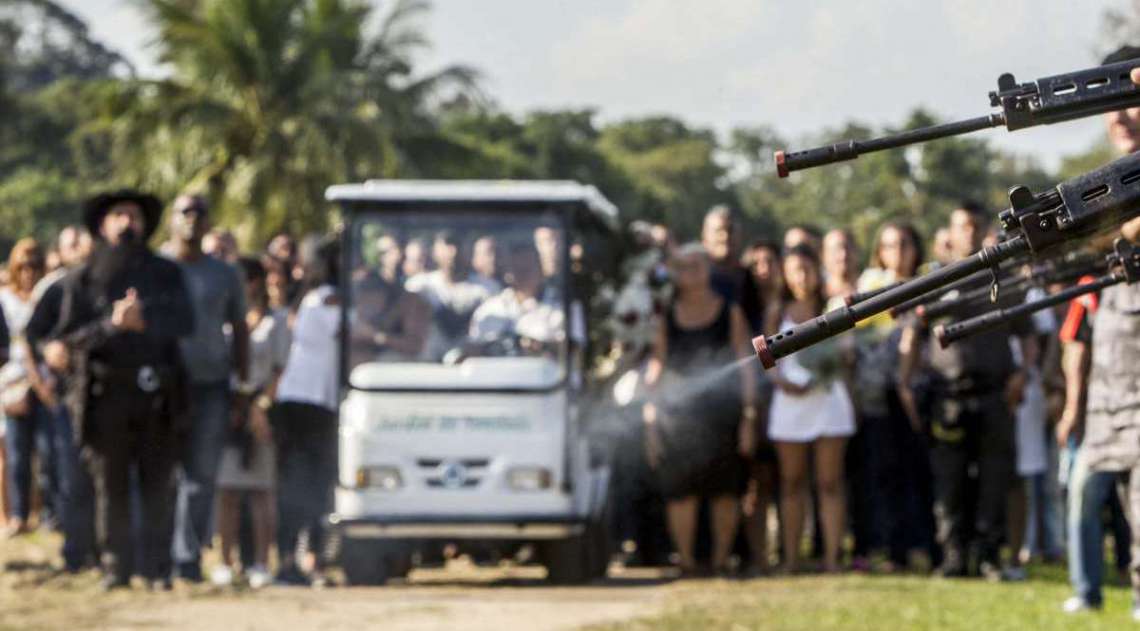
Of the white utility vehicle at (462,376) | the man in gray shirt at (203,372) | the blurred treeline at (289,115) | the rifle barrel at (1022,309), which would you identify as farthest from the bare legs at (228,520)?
the blurred treeline at (289,115)

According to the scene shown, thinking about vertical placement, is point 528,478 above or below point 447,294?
below

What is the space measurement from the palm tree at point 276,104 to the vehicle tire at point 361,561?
22717 millimetres

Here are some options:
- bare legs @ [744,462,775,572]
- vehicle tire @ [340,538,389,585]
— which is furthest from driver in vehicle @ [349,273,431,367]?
bare legs @ [744,462,775,572]

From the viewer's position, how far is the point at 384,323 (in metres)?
12.9

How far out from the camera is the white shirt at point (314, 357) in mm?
13219

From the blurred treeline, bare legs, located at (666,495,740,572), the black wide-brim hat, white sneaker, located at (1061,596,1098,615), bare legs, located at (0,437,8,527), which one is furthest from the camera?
the blurred treeline

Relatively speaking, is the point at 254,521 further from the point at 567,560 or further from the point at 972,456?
the point at 972,456

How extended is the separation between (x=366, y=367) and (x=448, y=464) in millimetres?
696

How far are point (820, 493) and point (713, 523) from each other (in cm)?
61

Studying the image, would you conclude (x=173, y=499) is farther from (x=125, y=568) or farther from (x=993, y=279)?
(x=993, y=279)

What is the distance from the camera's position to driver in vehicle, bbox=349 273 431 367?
12.9 meters

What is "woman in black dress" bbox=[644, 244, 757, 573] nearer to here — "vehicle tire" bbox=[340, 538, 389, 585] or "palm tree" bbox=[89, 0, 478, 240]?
"vehicle tire" bbox=[340, 538, 389, 585]

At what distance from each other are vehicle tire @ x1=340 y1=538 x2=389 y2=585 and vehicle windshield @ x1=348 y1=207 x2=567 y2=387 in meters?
0.84

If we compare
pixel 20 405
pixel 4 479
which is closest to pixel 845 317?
pixel 20 405
